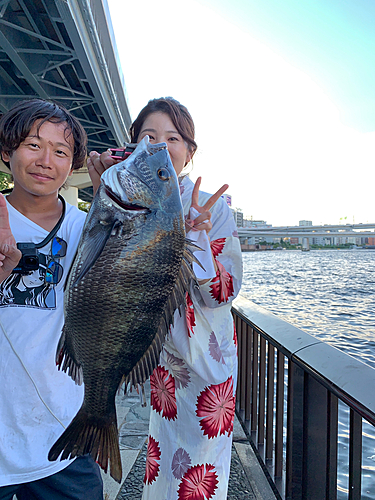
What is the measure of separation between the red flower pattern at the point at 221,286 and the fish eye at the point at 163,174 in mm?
533

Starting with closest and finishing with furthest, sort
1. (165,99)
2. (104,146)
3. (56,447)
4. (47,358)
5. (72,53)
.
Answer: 1. (56,447)
2. (47,358)
3. (165,99)
4. (72,53)
5. (104,146)

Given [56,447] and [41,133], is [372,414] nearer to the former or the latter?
[56,447]

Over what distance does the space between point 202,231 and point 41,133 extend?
81 cm

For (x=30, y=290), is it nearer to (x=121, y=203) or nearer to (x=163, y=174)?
(x=121, y=203)

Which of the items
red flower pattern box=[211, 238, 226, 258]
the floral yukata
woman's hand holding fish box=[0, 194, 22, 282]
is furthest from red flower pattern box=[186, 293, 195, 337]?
woman's hand holding fish box=[0, 194, 22, 282]

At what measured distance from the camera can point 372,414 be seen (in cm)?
123

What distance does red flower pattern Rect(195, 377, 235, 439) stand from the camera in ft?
5.39

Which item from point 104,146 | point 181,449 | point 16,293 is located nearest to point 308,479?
point 181,449

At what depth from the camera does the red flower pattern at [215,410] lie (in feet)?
5.39

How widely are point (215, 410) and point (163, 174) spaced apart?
3.79 ft

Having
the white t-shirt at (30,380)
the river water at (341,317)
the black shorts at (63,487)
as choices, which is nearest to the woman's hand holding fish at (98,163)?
the white t-shirt at (30,380)

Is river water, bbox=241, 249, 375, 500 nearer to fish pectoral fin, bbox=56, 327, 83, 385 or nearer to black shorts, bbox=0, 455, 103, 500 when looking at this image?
black shorts, bbox=0, 455, 103, 500

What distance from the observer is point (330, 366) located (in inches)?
62.1

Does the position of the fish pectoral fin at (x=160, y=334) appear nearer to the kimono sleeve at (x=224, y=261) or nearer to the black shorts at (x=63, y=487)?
the kimono sleeve at (x=224, y=261)
